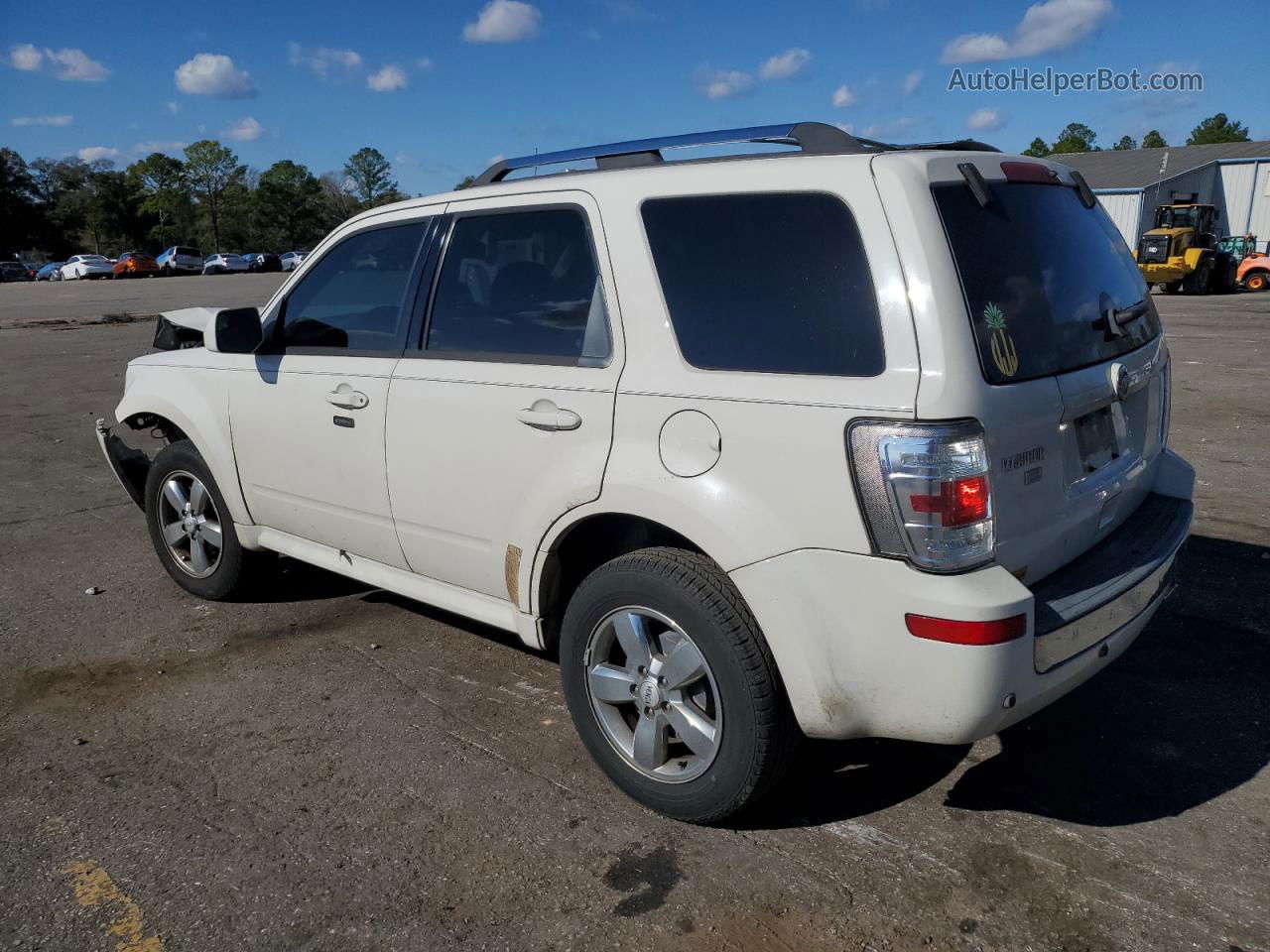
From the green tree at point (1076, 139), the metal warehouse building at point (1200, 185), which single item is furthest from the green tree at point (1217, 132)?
the metal warehouse building at point (1200, 185)

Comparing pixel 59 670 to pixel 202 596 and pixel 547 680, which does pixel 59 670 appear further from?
pixel 547 680

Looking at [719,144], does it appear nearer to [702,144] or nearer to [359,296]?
[702,144]

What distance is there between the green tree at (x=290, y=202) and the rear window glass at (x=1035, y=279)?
101m

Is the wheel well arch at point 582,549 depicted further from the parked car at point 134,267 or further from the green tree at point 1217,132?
the green tree at point 1217,132

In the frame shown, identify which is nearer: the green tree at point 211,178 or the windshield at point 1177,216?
the windshield at point 1177,216

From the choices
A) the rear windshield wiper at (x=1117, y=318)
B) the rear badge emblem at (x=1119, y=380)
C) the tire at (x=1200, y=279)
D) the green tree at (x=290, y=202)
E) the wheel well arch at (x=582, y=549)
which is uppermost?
the green tree at (x=290, y=202)

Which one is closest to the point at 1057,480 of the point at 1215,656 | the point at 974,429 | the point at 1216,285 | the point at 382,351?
the point at 974,429

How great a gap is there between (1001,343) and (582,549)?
1557mm

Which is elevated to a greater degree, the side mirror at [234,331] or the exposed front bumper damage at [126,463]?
the side mirror at [234,331]

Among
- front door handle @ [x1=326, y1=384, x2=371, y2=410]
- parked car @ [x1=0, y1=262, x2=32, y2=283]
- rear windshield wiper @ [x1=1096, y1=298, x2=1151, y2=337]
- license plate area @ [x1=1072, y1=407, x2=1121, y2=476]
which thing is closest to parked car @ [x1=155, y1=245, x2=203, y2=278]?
parked car @ [x1=0, y1=262, x2=32, y2=283]

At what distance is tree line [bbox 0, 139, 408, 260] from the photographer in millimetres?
90500

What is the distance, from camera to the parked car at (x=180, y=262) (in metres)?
59.2

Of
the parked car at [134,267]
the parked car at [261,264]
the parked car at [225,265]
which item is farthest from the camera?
the parked car at [261,264]

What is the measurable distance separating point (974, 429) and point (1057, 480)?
1.54 feet
